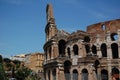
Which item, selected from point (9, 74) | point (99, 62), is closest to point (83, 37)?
point (99, 62)

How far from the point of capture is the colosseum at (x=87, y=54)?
3938cm

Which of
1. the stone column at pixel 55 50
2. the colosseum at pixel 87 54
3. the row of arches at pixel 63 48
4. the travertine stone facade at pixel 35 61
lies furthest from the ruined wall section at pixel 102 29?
the travertine stone facade at pixel 35 61

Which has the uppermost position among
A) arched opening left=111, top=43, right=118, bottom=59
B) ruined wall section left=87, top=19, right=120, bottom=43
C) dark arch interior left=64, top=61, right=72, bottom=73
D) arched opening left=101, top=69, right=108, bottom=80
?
ruined wall section left=87, top=19, right=120, bottom=43

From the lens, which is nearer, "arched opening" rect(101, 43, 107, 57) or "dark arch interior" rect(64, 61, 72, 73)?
"dark arch interior" rect(64, 61, 72, 73)

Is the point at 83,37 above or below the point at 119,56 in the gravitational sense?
above

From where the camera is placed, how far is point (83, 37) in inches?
1606

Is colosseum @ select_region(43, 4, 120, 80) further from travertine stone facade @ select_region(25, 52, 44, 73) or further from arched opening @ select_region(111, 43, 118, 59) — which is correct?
travertine stone facade @ select_region(25, 52, 44, 73)

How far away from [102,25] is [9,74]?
2312cm

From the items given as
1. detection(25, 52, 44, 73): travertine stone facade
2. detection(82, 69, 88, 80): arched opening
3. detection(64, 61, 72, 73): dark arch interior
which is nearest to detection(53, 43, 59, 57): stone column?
detection(64, 61, 72, 73): dark arch interior

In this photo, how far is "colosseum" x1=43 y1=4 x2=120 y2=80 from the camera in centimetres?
3938

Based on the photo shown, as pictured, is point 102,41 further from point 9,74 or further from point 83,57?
point 9,74

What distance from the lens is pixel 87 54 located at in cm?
4006

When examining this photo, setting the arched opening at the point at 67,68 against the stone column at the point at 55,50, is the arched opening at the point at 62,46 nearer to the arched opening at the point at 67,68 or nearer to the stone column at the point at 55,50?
the stone column at the point at 55,50

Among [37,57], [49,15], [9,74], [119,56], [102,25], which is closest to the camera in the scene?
[119,56]
